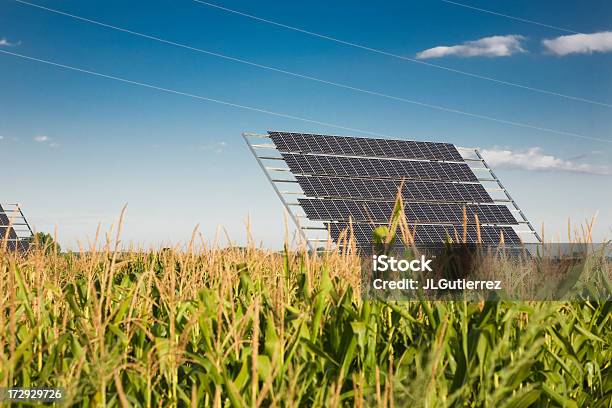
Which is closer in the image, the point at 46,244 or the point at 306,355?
the point at 306,355

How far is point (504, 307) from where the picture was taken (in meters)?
3.50

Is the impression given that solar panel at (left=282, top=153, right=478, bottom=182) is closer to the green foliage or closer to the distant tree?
the distant tree

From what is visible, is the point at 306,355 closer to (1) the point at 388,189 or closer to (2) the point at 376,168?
Result: (1) the point at 388,189

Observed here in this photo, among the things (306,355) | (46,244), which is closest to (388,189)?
(46,244)

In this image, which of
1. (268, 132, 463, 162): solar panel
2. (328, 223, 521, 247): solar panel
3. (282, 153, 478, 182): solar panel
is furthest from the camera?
(268, 132, 463, 162): solar panel

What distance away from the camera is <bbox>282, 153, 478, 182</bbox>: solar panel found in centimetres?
1930

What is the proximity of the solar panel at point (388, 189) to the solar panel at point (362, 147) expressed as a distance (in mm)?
1497

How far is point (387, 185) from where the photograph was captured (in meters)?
20.2

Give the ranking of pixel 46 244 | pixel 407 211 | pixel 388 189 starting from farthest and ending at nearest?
1. pixel 388 189
2. pixel 407 211
3. pixel 46 244

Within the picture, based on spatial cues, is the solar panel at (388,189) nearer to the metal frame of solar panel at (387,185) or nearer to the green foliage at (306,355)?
the metal frame of solar panel at (387,185)

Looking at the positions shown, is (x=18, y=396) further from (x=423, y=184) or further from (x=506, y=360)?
(x=423, y=184)

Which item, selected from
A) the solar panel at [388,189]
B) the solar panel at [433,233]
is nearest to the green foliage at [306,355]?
the solar panel at [433,233]

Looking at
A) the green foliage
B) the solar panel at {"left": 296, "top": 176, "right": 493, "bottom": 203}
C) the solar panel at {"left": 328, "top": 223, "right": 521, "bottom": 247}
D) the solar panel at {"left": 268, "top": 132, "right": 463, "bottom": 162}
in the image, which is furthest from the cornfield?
the solar panel at {"left": 268, "top": 132, "right": 463, "bottom": 162}

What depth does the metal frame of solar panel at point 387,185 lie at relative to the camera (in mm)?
18125
